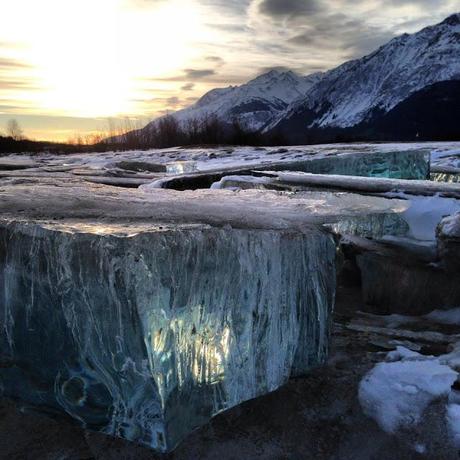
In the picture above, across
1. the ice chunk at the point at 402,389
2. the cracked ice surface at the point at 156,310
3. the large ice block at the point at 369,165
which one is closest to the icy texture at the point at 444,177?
the large ice block at the point at 369,165

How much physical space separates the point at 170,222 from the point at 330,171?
→ 5.71 m

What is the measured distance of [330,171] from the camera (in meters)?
7.69

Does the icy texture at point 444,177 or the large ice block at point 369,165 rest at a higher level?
the large ice block at point 369,165

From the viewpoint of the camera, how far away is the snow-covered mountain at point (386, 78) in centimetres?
15588

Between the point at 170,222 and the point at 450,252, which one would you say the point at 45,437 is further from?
the point at 450,252

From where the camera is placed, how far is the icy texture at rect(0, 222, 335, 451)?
1947 mm

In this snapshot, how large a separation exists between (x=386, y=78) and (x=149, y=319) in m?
193

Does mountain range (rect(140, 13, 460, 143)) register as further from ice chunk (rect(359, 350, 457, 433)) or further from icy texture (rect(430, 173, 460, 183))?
ice chunk (rect(359, 350, 457, 433))

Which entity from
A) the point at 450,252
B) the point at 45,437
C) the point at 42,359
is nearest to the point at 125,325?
the point at 42,359

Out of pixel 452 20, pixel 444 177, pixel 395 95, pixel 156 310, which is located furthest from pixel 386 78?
pixel 156 310

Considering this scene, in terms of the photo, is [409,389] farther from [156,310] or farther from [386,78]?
[386,78]

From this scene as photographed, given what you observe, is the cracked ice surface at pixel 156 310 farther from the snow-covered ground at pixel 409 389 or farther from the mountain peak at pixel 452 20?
the mountain peak at pixel 452 20

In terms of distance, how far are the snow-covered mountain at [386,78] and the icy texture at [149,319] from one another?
518 ft

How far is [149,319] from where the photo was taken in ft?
6.31
